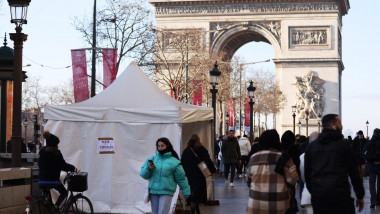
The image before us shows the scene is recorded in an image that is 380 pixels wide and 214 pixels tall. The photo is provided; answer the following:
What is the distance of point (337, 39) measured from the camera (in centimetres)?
5634

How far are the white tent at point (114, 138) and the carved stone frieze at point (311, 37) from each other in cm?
4145

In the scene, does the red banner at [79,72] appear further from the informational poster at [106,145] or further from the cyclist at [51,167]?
the cyclist at [51,167]

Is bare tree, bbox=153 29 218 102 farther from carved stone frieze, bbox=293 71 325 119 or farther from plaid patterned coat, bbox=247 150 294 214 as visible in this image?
plaid patterned coat, bbox=247 150 294 214

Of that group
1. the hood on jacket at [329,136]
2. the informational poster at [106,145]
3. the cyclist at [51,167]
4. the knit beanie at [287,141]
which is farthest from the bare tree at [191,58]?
the hood on jacket at [329,136]

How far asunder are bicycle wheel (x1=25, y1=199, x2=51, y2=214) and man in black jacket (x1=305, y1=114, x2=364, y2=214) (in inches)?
172

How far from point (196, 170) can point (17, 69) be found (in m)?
3.52

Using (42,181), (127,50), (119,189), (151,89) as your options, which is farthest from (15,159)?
(127,50)

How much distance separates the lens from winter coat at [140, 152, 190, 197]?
1049cm

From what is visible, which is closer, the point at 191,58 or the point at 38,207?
the point at 38,207

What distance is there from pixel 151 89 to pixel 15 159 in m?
4.05

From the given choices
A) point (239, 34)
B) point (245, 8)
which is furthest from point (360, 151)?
point (239, 34)

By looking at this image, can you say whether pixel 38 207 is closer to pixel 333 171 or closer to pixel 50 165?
pixel 50 165

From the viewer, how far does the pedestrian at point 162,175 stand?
1048cm

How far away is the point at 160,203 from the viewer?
10.6 metres
